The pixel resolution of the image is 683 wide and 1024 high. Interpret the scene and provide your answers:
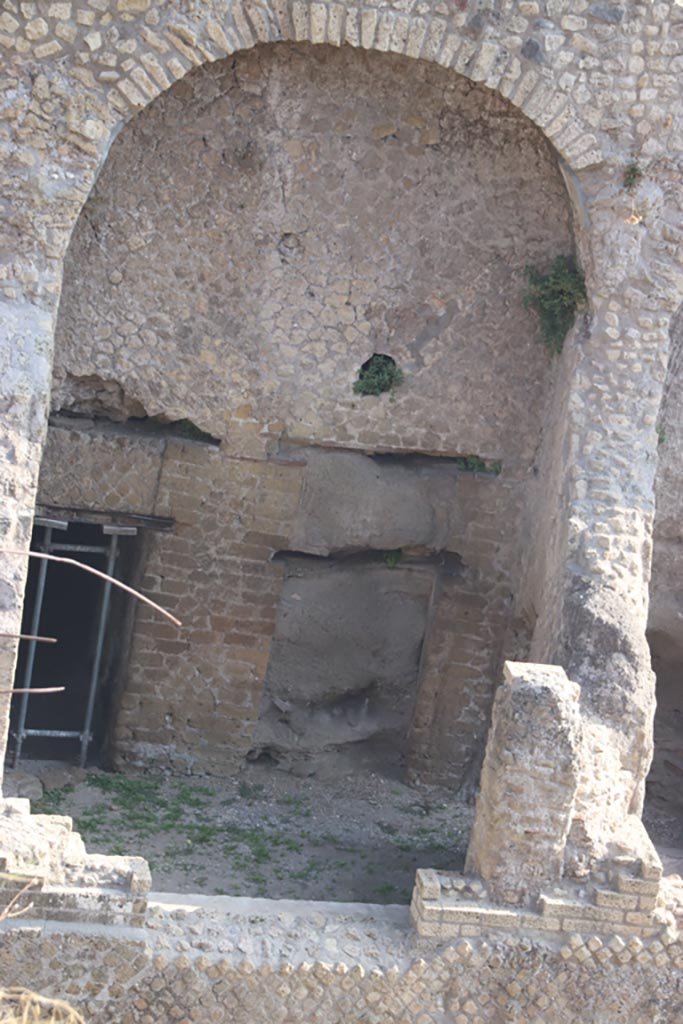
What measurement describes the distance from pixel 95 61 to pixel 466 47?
2131 mm

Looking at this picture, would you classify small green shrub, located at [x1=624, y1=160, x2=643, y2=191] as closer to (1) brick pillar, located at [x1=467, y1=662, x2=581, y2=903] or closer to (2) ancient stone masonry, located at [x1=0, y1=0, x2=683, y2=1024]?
(2) ancient stone masonry, located at [x1=0, y1=0, x2=683, y2=1024]

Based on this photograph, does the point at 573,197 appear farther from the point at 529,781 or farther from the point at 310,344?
the point at 529,781

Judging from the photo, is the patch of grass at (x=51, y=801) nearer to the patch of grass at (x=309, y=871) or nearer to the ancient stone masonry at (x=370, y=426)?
the ancient stone masonry at (x=370, y=426)

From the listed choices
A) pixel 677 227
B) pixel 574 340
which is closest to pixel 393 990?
pixel 574 340

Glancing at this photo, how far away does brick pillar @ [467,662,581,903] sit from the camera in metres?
7.64

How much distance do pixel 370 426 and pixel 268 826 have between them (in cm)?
277

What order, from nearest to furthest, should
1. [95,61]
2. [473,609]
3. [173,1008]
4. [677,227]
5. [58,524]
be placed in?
1. [173,1008]
2. [95,61]
3. [677,227]
4. [58,524]
5. [473,609]

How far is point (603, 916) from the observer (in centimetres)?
774

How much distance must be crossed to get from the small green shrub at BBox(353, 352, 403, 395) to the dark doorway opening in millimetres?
1973

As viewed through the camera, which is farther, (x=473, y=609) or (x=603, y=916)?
(x=473, y=609)

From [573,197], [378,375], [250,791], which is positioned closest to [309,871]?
[250,791]

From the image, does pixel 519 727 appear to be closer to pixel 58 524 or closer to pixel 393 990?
pixel 393 990

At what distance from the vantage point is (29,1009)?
254 inches

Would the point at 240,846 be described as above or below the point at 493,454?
below
